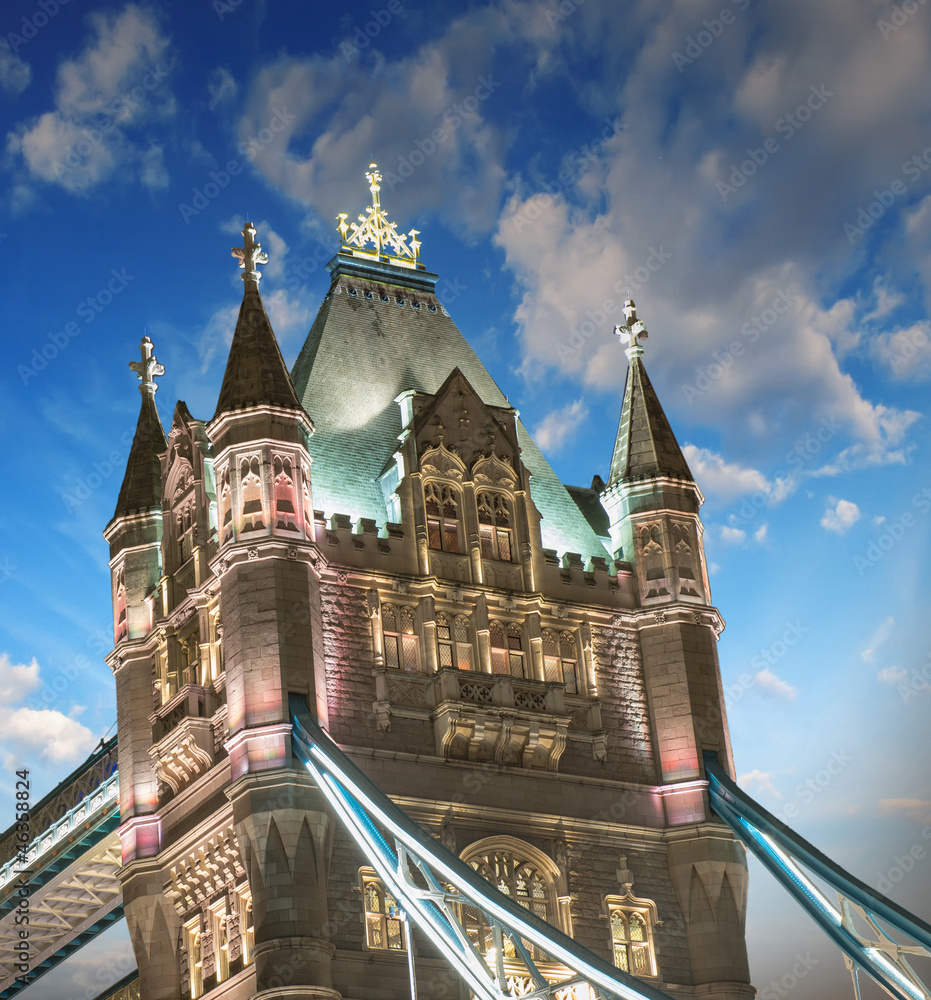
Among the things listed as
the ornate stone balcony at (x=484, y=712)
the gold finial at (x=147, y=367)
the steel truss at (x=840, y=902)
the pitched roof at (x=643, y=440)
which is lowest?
the steel truss at (x=840, y=902)

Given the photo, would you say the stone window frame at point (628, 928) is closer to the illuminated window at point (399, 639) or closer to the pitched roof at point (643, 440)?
the illuminated window at point (399, 639)

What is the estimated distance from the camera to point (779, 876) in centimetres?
4716

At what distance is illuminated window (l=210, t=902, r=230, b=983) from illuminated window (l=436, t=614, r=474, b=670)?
777cm

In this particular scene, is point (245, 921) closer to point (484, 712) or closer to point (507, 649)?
point (484, 712)

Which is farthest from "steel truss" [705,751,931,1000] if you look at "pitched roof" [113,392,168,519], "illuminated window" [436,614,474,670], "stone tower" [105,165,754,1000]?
"pitched roof" [113,392,168,519]

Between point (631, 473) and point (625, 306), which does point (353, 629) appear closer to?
point (631, 473)

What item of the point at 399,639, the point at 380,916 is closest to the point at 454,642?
the point at 399,639

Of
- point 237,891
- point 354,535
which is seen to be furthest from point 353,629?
point 237,891

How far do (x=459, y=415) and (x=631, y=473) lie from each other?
15.8ft

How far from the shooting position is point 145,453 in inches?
2189

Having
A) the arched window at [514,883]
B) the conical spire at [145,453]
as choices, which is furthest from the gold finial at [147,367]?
the arched window at [514,883]

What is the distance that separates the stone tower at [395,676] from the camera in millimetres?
45938

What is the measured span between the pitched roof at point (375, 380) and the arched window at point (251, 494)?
2.68 metres

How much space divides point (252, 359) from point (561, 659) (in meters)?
10.6
